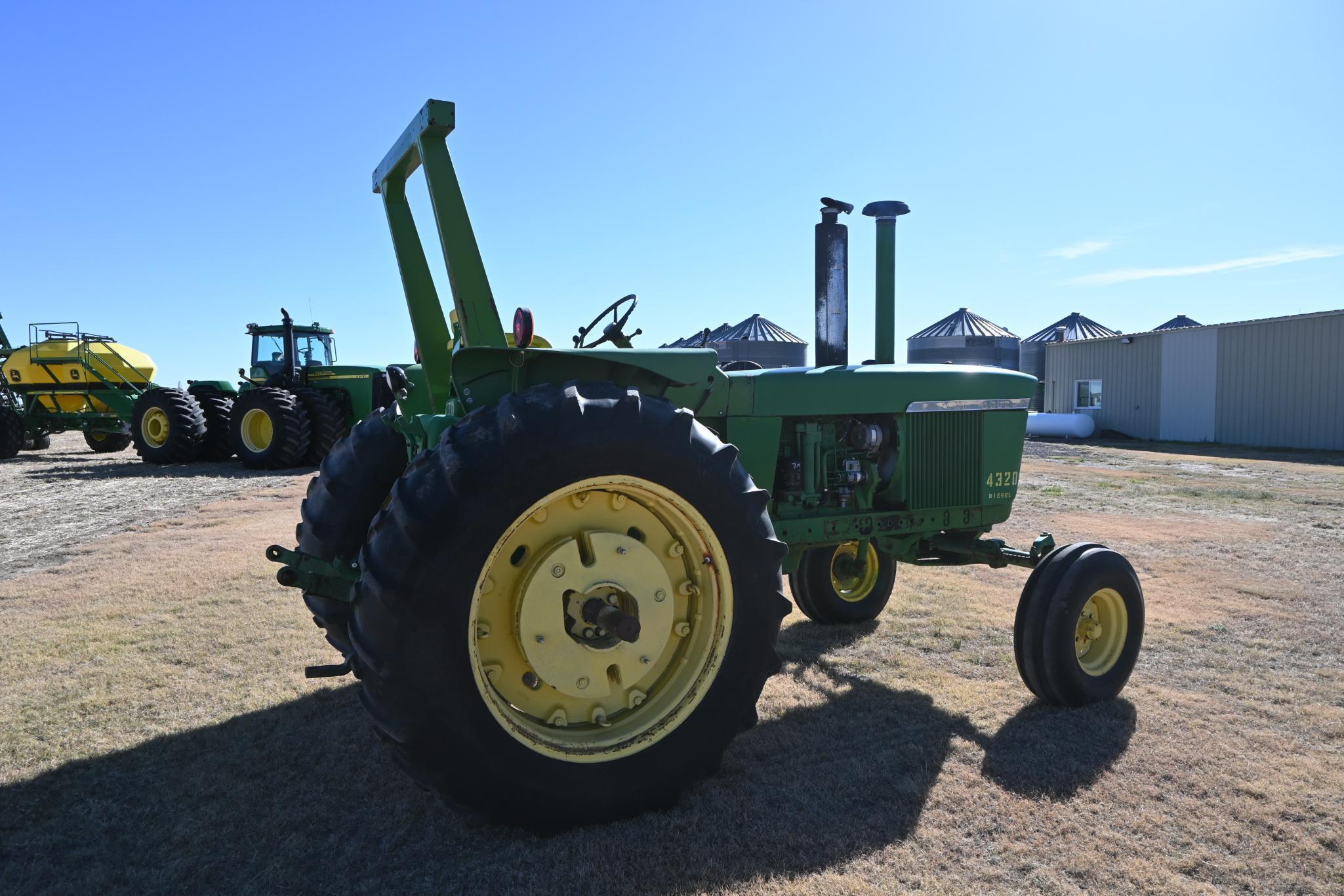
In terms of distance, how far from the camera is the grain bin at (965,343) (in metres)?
29.8

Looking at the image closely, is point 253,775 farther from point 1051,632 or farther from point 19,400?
point 19,400

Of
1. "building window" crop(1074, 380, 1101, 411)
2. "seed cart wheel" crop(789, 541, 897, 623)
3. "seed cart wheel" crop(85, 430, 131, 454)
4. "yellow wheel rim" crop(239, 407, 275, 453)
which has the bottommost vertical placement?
"seed cart wheel" crop(789, 541, 897, 623)

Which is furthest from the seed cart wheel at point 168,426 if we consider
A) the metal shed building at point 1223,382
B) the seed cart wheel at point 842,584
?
the metal shed building at point 1223,382

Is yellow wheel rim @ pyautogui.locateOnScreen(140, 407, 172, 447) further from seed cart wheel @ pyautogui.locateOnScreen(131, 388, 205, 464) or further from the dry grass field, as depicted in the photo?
the dry grass field

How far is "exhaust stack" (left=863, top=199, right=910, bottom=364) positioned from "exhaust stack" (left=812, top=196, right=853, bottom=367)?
39 cm

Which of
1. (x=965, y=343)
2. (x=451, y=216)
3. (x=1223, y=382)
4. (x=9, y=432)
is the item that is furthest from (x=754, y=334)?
(x=451, y=216)

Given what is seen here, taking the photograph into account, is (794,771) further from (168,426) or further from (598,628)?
(168,426)

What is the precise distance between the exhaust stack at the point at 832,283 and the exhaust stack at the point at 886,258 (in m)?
0.39

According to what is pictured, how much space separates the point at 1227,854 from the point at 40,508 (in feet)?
36.5

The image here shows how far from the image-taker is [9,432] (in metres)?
16.4

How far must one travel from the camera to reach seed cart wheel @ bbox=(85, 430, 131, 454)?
18266 millimetres

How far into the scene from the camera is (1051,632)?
3396 millimetres

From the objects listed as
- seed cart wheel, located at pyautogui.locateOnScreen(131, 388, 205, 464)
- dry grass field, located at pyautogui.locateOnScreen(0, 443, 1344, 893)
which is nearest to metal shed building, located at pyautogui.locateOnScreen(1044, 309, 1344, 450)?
dry grass field, located at pyautogui.locateOnScreen(0, 443, 1344, 893)

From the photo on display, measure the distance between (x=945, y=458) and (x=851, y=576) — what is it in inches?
38.9
